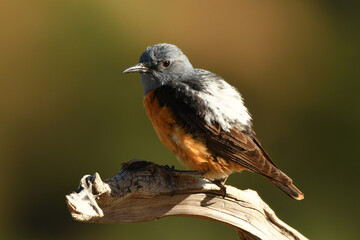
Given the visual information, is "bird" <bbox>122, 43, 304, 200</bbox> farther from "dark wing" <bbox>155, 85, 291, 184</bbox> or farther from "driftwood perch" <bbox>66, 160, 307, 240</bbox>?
"driftwood perch" <bbox>66, 160, 307, 240</bbox>

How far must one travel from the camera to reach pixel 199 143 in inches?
111

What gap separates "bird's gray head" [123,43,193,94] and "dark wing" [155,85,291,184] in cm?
25

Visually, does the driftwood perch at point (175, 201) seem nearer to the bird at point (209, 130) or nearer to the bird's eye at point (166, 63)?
the bird at point (209, 130)

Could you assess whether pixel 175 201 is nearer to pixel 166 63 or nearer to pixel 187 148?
pixel 187 148

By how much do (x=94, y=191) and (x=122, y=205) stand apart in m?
0.30

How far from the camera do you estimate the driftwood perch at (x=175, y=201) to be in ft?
8.77

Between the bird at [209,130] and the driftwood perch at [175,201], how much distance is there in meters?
0.10

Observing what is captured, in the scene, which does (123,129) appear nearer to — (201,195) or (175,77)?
(175,77)

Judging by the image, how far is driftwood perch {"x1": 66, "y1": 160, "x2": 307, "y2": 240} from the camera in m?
2.67

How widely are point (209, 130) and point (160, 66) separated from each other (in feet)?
1.76

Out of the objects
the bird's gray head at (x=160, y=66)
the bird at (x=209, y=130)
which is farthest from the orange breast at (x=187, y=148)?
the bird's gray head at (x=160, y=66)

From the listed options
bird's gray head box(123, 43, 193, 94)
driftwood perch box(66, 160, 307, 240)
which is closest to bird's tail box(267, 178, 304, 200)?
driftwood perch box(66, 160, 307, 240)

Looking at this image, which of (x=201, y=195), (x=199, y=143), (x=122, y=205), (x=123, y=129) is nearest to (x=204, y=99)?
(x=199, y=143)

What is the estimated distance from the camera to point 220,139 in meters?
2.83
